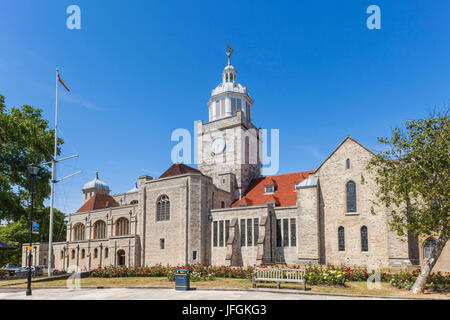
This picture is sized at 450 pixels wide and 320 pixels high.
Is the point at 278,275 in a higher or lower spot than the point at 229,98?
lower

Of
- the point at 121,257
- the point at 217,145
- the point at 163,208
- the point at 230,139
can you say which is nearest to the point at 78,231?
the point at 121,257

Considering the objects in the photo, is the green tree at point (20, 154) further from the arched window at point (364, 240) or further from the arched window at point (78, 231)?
the arched window at point (364, 240)

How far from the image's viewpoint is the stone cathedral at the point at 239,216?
3359 cm

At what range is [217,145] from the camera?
165 ft

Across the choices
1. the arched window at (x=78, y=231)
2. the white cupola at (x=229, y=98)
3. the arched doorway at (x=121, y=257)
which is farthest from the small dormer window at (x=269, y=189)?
the arched window at (x=78, y=231)

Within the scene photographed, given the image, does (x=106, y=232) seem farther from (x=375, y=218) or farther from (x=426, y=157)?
(x=426, y=157)

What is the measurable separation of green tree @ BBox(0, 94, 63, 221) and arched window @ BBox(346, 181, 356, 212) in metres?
29.7

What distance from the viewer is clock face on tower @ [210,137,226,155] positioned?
49.9 meters

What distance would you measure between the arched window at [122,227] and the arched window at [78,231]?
8.17 m

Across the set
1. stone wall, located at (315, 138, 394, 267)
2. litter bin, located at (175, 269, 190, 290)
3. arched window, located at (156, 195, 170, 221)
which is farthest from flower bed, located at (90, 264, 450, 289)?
arched window, located at (156, 195, 170, 221)

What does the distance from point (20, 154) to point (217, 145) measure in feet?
80.2

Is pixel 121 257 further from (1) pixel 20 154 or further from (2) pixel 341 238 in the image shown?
(2) pixel 341 238

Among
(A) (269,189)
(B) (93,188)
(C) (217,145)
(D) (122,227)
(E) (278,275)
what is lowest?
(E) (278,275)
